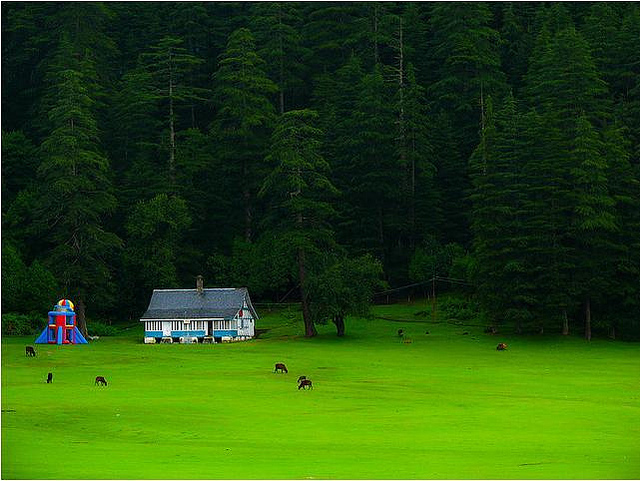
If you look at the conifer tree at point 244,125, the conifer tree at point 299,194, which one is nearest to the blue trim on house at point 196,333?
the conifer tree at point 299,194

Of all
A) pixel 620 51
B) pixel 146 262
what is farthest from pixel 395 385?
pixel 620 51

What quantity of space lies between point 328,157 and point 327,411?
197ft

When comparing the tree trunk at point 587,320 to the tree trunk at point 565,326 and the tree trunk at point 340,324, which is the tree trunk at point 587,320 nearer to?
the tree trunk at point 565,326

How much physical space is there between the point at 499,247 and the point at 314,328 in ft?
45.9

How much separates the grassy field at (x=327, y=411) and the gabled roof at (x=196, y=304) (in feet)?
21.0

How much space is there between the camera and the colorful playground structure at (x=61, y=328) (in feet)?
231

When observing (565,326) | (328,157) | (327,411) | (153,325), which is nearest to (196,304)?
(153,325)

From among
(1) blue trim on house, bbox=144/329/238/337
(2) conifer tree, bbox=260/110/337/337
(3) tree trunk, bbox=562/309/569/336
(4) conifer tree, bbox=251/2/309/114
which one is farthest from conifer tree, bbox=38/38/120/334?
(3) tree trunk, bbox=562/309/569/336

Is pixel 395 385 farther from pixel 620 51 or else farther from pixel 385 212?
pixel 620 51

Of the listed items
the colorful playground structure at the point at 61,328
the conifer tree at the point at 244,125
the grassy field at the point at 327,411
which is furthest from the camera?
the conifer tree at the point at 244,125

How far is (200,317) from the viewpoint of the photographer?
7631 cm

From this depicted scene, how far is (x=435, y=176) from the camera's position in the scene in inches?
3794

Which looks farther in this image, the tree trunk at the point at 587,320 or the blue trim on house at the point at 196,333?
the blue trim on house at the point at 196,333

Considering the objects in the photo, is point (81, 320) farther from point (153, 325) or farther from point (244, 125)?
point (244, 125)
